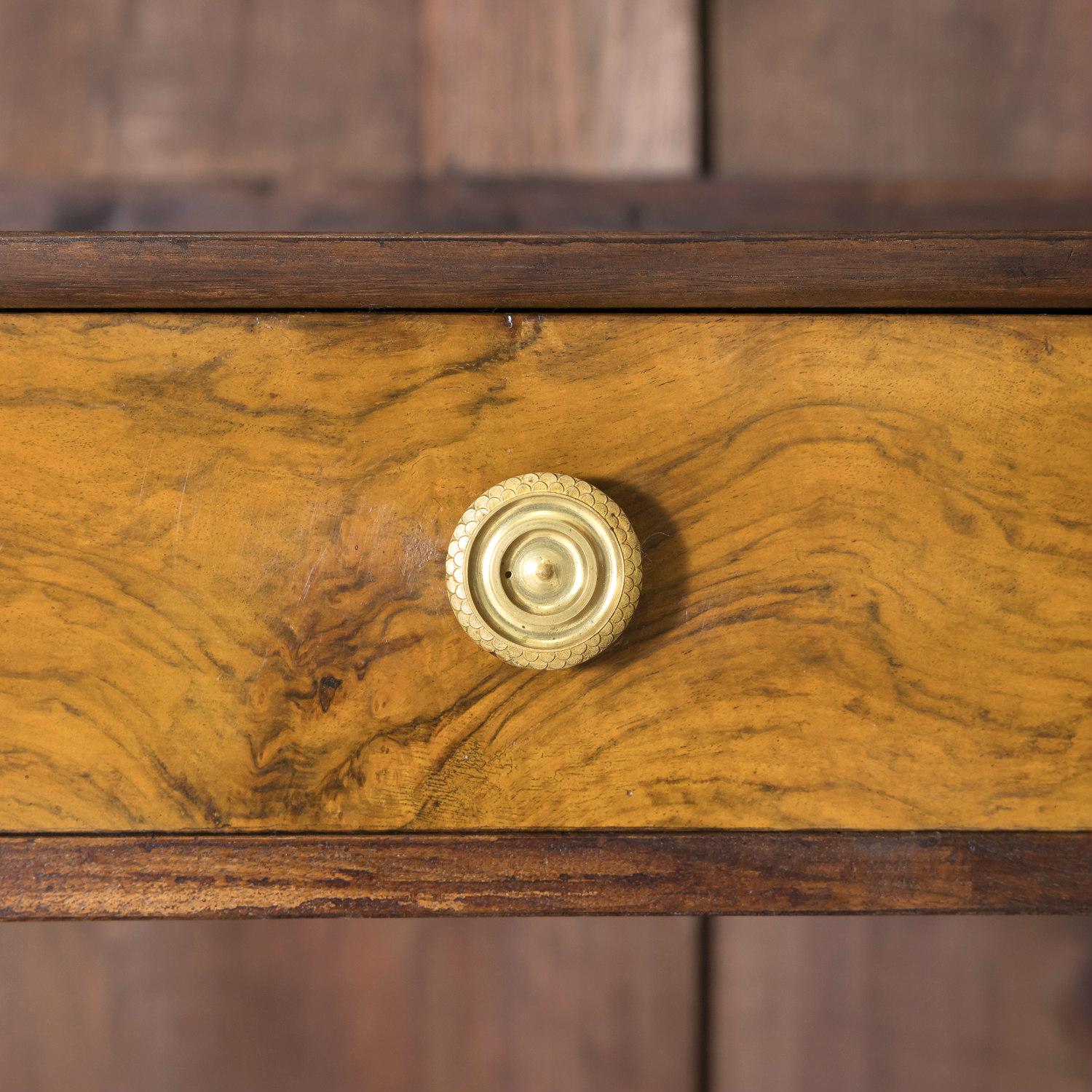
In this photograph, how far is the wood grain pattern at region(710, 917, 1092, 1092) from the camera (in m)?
0.64

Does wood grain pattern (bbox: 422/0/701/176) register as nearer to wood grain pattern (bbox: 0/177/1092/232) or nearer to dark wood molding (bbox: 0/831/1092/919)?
wood grain pattern (bbox: 0/177/1092/232)

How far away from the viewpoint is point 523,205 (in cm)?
59

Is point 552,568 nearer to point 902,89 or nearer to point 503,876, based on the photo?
point 503,876

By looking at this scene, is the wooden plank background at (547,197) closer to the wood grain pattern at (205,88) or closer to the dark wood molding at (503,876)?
the wood grain pattern at (205,88)

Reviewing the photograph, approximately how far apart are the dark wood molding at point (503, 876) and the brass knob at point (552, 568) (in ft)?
0.25

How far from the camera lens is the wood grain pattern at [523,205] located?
59cm

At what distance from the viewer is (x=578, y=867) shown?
32 centimetres

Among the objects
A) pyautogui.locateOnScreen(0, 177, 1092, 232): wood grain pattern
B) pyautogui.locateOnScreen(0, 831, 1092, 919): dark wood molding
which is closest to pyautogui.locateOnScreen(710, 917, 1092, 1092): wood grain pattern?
pyautogui.locateOnScreen(0, 831, 1092, 919): dark wood molding

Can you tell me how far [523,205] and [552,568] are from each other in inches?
15.0

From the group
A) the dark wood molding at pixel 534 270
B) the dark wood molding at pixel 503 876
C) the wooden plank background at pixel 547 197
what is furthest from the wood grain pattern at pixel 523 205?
the dark wood molding at pixel 503 876

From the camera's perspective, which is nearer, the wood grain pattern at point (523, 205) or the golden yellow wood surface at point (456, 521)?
the golden yellow wood surface at point (456, 521)

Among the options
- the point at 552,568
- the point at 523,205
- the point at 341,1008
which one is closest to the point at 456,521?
the point at 552,568

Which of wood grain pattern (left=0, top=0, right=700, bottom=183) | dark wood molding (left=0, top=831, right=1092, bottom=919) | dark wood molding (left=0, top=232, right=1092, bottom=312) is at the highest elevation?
wood grain pattern (left=0, top=0, right=700, bottom=183)

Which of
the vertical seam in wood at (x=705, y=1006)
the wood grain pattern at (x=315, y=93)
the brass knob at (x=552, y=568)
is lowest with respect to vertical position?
the vertical seam in wood at (x=705, y=1006)
